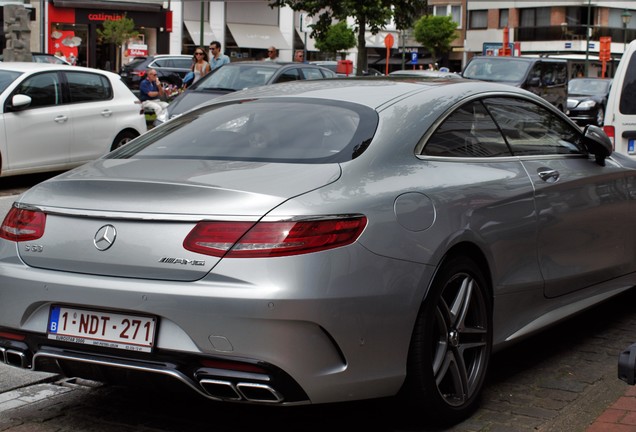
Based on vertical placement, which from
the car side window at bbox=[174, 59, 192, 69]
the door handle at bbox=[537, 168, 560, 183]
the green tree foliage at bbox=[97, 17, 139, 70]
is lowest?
the door handle at bbox=[537, 168, 560, 183]

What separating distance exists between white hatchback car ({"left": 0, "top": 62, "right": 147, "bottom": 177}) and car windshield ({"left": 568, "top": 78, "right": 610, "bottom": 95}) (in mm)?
19169

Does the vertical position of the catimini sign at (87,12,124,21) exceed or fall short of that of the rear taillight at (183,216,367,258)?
it exceeds it

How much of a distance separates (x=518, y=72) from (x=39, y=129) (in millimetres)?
13827

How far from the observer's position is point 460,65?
78312mm

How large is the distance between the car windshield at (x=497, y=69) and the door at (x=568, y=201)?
708 inches

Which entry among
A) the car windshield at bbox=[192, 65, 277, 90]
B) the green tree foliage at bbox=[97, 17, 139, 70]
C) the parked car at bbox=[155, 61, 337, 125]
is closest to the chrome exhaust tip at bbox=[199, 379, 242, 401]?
the parked car at bbox=[155, 61, 337, 125]

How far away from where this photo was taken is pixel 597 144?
5809mm

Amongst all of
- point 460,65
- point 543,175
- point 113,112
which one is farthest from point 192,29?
point 543,175

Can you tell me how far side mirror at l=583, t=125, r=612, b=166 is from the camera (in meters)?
5.80

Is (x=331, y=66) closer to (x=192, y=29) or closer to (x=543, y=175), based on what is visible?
(x=543, y=175)

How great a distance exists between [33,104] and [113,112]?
1.45 meters

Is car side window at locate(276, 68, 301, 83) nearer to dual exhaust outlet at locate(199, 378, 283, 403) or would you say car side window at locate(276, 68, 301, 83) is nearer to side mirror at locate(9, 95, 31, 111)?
side mirror at locate(9, 95, 31, 111)

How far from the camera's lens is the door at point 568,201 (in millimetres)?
5254

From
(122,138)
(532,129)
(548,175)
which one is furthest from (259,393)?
(122,138)
